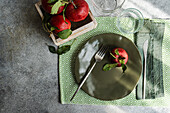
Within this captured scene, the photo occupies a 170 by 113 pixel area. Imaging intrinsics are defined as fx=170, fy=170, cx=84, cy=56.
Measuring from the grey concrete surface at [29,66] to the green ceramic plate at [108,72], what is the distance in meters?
0.09

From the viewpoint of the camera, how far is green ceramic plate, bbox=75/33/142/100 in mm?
662

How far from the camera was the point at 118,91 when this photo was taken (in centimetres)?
66

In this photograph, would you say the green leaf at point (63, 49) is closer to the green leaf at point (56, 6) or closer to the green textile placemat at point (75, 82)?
the green textile placemat at point (75, 82)

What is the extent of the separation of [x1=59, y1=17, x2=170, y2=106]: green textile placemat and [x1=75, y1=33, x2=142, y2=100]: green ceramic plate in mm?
36

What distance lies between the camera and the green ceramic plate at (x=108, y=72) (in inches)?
26.1

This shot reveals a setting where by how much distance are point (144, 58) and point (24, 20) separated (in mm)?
526

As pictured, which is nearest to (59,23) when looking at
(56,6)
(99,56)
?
(56,6)

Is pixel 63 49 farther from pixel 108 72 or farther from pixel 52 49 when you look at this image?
pixel 108 72

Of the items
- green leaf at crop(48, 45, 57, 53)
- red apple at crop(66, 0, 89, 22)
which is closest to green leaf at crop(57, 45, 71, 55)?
green leaf at crop(48, 45, 57, 53)

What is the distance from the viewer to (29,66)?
28.5 inches


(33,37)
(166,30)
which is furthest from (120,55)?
(33,37)

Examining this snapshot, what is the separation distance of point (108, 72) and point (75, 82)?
0.14 metres

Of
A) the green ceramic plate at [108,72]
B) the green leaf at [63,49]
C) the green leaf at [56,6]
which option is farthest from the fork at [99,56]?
the green leaf at [56,6]

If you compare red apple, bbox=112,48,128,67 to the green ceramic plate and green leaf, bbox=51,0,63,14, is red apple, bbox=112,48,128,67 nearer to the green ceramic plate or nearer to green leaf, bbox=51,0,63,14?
the green ceramic plate
